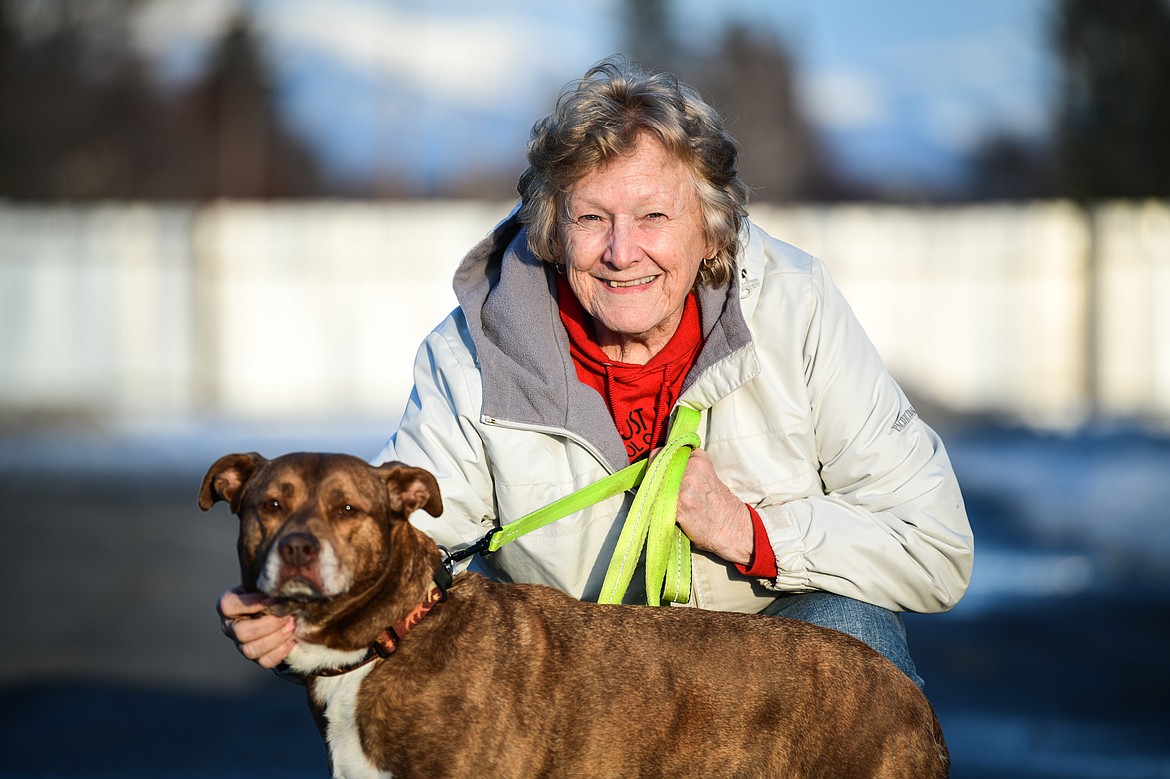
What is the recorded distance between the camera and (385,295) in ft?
64.6

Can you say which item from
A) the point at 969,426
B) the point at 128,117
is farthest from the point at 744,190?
the point at 128,117

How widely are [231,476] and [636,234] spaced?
1.48 meters

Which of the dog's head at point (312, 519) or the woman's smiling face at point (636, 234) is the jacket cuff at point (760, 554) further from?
the dog's head at point (312, 519)

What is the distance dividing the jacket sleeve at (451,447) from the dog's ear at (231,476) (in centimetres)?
63

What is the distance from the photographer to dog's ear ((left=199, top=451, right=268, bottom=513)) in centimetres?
350

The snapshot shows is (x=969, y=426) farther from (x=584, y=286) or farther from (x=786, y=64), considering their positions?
(x=786, y=64)

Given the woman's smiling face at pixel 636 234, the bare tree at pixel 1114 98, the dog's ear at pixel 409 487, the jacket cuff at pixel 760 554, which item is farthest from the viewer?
the bare tree at pixel 1114 98

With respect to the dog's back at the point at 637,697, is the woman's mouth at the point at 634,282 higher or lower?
higher

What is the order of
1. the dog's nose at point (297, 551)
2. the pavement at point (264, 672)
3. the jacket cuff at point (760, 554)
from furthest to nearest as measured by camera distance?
the pavement at point (264, 672), the jacket cuff at point (760, 554), the dog's nose at point (297, 551)

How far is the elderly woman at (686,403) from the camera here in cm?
411

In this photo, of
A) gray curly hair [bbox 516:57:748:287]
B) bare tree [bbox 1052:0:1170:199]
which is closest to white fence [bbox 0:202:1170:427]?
bare tree [bbox 1052:0:1170:199]

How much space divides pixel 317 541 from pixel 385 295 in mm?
16677

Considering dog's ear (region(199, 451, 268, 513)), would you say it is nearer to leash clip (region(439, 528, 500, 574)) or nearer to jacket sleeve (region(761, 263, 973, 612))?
leash clip (region(439, 528, 500, 574))

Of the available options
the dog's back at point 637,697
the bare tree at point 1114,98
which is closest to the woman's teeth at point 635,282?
the dog's back at point 637,697
